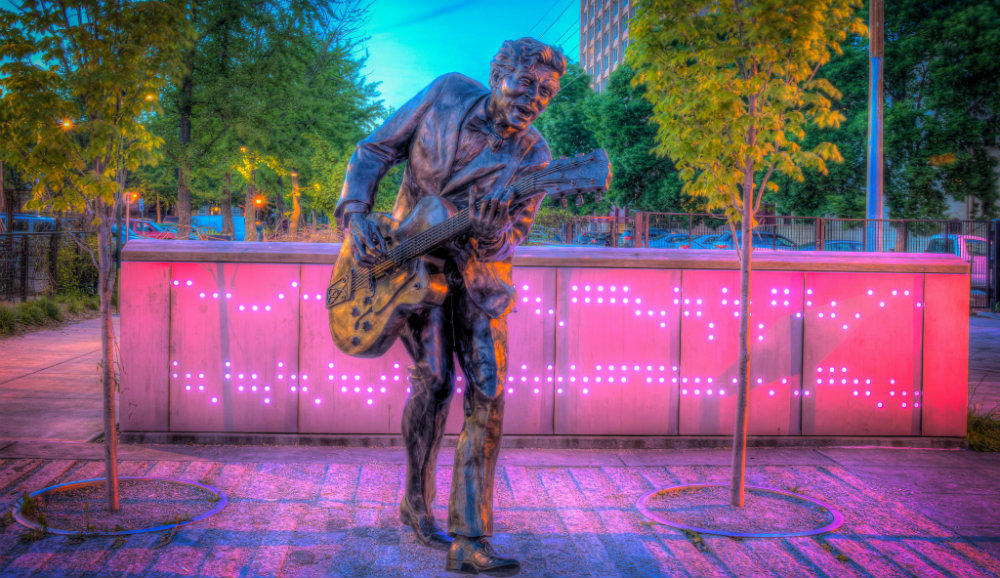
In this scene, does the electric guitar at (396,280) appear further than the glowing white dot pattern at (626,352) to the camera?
No

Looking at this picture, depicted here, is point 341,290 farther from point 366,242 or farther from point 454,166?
point 454,166

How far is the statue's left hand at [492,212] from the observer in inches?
123

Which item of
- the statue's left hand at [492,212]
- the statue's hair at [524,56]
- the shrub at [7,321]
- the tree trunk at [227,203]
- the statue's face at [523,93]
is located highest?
the tree trunk at [227,203]

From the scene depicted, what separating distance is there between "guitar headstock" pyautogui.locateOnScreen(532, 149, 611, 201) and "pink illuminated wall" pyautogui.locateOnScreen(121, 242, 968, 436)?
2.73 metres

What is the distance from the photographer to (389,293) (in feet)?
11.6

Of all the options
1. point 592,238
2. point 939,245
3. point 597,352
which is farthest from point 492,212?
point 939,245

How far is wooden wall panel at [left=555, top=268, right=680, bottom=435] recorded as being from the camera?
581 centimetres

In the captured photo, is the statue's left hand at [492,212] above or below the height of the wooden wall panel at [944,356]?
above

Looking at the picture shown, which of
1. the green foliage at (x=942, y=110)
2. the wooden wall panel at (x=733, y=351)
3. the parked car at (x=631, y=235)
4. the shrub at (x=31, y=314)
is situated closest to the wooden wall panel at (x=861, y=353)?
the wooden wall panel at (x=733, y=351)

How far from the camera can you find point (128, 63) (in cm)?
406

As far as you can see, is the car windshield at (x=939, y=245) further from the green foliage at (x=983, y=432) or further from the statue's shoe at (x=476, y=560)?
the statue's shoe at (x=476, y=560)

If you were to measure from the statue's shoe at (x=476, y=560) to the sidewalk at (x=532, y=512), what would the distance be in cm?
7

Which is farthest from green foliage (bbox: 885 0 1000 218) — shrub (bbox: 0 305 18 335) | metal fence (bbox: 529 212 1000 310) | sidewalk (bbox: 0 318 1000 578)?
shrub (bbox: 0 305 18 335)

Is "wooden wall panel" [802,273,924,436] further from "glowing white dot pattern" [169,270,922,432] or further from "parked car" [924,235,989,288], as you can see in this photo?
"parked car" [924,235,989,288]
